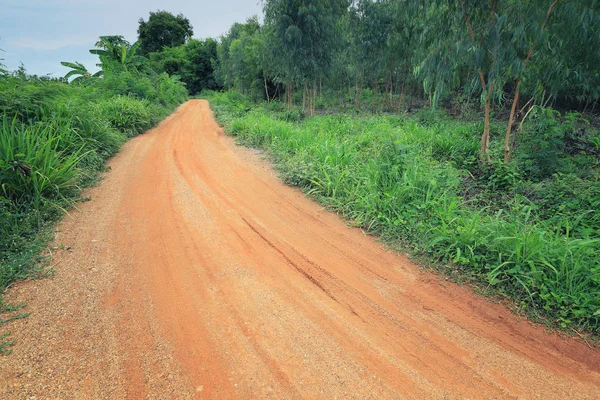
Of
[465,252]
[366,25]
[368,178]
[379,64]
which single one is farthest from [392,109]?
[465,252]

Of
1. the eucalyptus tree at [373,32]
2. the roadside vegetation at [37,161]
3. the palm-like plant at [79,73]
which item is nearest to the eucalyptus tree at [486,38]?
the roadside vegetation at [37,161]

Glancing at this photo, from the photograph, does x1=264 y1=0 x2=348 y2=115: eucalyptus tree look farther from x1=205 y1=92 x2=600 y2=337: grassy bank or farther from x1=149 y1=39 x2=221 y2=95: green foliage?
x1=149 y1=39 x2=221 y2=95: green foliage

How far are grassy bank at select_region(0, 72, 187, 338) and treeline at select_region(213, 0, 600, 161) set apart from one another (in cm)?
572

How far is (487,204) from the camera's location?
15.6 ft

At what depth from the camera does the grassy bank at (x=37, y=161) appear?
317 centimetres

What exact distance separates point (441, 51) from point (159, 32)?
173 feet

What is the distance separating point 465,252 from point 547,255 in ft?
2.28

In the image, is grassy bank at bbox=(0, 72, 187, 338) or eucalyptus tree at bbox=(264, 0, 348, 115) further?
eucalyptus tree at bbox=(264, 0, 348, 115)

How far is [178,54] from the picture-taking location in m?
40.5

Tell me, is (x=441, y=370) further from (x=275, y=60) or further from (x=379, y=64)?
(x=379, y=64)

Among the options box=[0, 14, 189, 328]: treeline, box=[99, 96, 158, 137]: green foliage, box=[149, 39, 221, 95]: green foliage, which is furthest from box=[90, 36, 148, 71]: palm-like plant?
box=[149, 39, 221, 95]: green foliage

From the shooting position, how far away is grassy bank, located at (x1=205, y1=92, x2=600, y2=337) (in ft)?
8.82

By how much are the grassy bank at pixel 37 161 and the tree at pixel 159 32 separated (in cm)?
4596

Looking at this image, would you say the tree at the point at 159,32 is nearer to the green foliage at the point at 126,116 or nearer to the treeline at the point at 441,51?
the treeline at the point at 441,51
